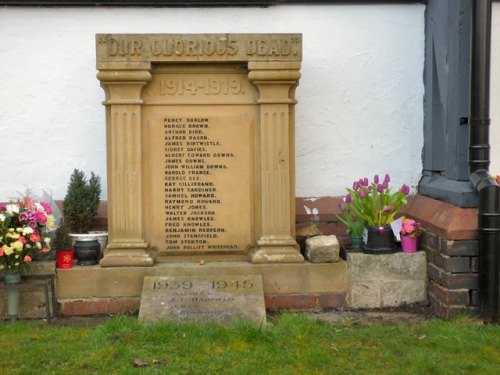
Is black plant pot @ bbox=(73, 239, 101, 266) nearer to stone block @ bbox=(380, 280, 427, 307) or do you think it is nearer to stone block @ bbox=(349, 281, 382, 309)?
stone block @ bbox=(349, 281, 382, 309)

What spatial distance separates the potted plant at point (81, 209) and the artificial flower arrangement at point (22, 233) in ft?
1.10

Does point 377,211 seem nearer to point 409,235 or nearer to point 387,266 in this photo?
point 409,235

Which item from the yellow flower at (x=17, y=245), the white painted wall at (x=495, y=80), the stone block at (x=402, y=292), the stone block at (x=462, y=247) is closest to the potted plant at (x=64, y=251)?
the yellow flower at (x=17, y=245)

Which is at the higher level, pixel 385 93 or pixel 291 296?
pixel 385 93

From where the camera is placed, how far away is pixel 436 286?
5.60 m

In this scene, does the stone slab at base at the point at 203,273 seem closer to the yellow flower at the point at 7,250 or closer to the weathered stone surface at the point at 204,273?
the weathered stone surface at the point at 204,273

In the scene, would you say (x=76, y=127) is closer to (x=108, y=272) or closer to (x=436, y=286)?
(x=108, y=272)

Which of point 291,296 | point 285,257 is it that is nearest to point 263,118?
point 285,257

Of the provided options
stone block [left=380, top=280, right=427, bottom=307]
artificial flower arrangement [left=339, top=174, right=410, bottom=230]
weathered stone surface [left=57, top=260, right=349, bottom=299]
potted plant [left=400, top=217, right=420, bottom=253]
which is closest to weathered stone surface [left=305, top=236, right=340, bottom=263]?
weathered stone surface [left=57, top=260, right=349, bottom=299]

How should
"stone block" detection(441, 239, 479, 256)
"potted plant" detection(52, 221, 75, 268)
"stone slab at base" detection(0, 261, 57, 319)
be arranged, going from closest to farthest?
"stone block" detection(441, 239, 479, 256), "stone slab at base" detection(0, 261, 57, 319), "potted plant" detection(52, 221, 75, 268)

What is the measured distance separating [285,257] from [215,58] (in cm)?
193

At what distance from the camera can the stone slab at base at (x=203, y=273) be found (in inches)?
222

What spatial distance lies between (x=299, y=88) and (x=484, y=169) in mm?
2057

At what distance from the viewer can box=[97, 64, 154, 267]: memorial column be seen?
5738 mm
